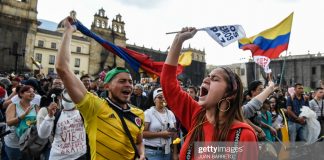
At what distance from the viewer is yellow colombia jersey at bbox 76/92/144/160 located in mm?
2887

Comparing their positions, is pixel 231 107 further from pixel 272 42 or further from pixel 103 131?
pixel 272 42

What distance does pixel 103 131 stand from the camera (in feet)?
9.58

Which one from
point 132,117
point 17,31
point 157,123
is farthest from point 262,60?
point 17,31

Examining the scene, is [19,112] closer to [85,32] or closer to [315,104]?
[85,32]

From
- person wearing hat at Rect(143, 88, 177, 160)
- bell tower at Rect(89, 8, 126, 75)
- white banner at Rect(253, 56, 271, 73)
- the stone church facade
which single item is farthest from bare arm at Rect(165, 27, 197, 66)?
bell tower at Rect(89, 8, 126, 75)

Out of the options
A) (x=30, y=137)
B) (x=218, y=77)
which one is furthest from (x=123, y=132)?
(x=30, y=137)

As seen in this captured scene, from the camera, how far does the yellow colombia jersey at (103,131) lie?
9.47ft

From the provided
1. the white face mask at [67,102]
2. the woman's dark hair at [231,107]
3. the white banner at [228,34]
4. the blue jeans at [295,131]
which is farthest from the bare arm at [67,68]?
the blue jeans at [295,131]

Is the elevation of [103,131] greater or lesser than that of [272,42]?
lesser

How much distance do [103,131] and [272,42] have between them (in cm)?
483

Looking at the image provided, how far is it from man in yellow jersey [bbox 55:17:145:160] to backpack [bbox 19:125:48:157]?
85.1 inches

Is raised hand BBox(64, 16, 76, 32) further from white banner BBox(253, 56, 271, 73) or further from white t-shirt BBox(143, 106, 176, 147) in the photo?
white banner BBox(253, 56, 271, 73)

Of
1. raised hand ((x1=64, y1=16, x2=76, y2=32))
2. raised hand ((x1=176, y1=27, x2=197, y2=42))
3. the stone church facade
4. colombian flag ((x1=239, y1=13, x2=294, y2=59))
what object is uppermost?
the stone church facade

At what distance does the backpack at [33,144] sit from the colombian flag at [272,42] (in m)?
4.31
